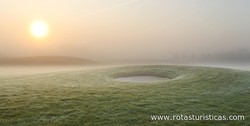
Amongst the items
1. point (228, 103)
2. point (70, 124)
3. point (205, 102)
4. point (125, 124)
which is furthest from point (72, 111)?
point (228, 103)

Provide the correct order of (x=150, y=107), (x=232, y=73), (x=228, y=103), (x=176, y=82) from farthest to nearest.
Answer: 1. (x=232, y=73)
2. (x=176, y=82)
3. (x=228, y=103)
4. (x=150, y=107)

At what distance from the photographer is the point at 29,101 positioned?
1190 centimetres

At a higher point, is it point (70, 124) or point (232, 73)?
point (232, 73)

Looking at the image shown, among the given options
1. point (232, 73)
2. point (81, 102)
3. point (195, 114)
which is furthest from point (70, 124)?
point (232, 73)

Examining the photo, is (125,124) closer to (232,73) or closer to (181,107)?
(181,107)

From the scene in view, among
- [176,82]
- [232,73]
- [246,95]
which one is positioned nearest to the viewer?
[246,95]

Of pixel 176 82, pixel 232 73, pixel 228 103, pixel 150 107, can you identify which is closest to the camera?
pixel 150 107

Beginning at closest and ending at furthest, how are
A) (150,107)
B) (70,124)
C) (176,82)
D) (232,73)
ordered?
(70,124) → (150,107) → (176,82) → (232,73)

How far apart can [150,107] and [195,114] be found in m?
1.91

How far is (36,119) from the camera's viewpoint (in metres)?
9.53

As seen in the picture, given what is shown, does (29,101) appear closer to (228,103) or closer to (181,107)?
(181,107)

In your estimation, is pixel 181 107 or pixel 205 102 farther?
pixel 205 102

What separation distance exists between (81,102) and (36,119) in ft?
→ 8.72

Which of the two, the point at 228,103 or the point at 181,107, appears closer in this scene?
the point at 181,107
